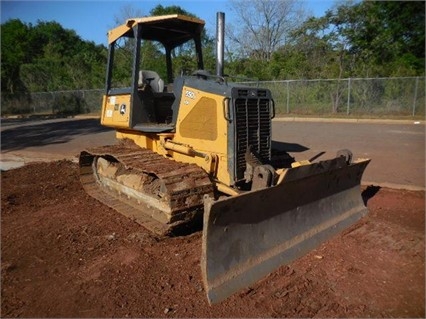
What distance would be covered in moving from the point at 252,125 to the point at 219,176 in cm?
77

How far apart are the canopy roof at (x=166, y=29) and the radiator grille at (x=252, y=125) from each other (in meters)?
1.70

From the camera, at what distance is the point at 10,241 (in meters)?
4.77

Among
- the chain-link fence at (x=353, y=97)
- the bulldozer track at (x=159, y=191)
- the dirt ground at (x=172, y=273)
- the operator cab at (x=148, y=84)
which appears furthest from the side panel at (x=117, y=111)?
the chain-link fence at (x=353, y=97)

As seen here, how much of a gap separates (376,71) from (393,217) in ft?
63.2

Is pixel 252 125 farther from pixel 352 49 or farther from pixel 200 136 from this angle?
pixel 352 49

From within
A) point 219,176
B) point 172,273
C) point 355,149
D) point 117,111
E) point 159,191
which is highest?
point 117,111

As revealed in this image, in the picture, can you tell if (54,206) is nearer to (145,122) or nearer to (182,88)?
(145,122)

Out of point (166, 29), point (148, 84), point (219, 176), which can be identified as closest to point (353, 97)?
point (166, 29)

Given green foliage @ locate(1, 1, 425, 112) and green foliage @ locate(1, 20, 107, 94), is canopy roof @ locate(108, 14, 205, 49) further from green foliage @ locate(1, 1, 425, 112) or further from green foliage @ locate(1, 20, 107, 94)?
green foliage @ locate(1, 20, 107, 94)

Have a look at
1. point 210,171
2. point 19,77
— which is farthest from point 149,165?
point 19,77

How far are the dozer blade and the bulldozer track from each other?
31.0 inches

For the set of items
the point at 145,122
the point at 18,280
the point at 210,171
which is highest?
the point at 145,122

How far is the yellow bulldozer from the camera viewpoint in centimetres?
377

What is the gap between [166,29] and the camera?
19.9ft
